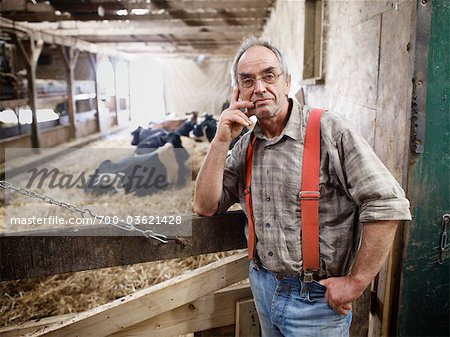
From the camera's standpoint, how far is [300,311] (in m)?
1.55

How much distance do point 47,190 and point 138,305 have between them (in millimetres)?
4890

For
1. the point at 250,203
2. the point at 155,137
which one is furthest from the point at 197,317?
the point at 155,137

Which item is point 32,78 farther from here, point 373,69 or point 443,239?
point 443,239

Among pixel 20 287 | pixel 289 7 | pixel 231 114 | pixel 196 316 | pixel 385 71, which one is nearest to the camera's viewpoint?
pixel 231 114

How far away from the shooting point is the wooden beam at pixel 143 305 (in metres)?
1.85

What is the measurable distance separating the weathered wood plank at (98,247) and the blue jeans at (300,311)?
1.20ft

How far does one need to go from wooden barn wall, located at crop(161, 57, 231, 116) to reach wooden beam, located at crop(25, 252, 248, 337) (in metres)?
17.7

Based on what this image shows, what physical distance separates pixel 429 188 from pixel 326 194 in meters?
0.84

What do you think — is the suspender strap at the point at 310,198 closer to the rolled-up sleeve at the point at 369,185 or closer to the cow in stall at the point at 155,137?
the rolled-up sleeve at the point at 369,185

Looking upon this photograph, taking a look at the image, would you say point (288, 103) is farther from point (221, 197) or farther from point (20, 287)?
point (20, 287)

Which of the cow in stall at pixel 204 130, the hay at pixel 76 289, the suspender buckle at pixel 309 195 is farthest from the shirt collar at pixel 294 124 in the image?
the cow in stall at pixel 204 130

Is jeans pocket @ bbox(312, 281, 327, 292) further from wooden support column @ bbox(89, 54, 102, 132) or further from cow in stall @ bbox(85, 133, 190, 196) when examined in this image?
wooden support column @ bbox(89, 54, 102, 132)

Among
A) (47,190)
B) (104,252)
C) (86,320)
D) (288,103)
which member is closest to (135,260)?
(104,252)

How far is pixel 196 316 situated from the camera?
6.80 feet
